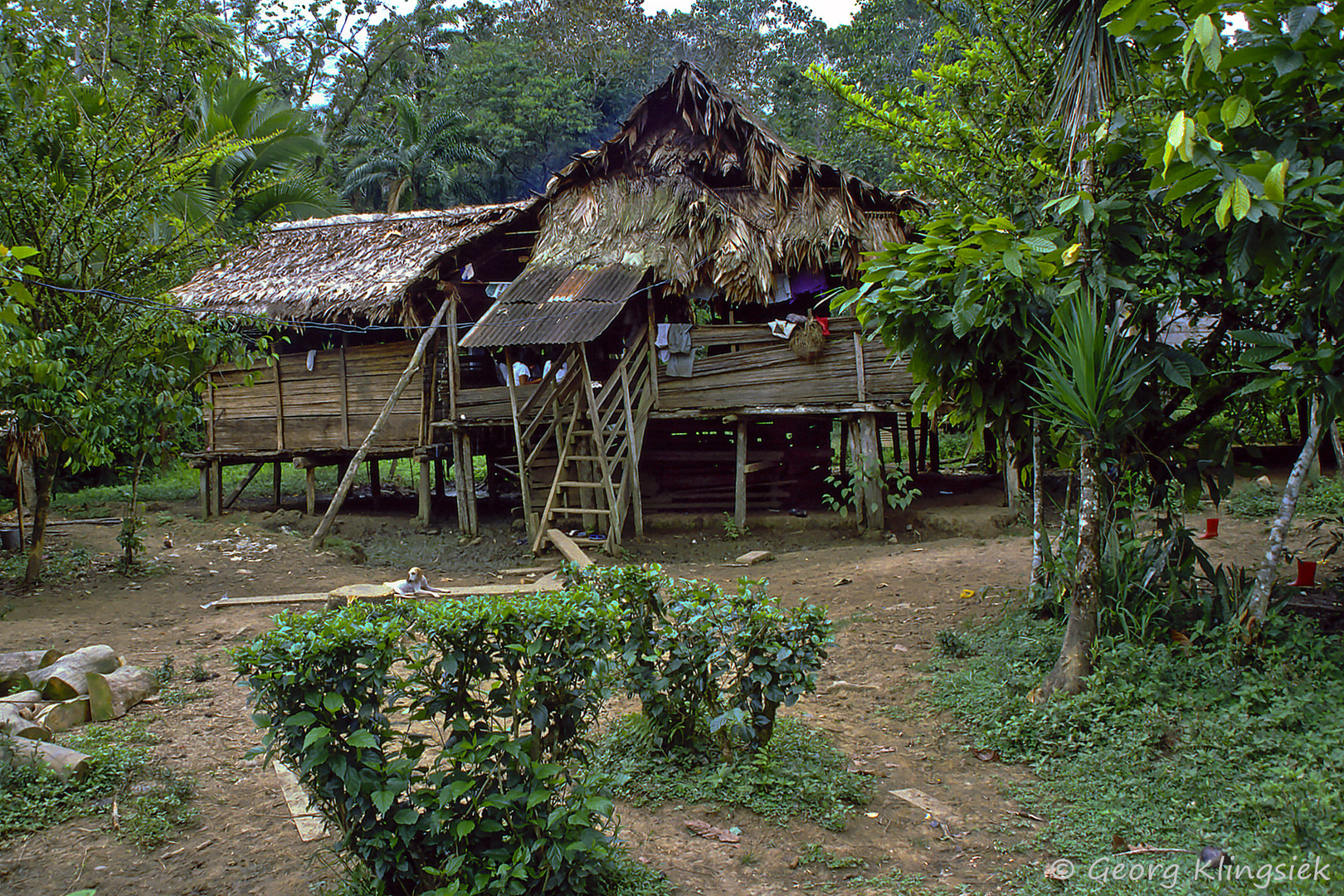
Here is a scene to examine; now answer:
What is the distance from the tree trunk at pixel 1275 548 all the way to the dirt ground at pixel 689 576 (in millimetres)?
1606

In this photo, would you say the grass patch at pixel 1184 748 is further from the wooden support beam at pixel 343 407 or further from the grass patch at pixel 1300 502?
the wooden support beam at pixel 343 407

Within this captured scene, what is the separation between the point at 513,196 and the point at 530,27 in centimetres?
542

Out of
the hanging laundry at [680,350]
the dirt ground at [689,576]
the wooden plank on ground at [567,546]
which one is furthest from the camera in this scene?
the hanging laundry at [680,350]

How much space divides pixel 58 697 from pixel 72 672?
0.22 meters

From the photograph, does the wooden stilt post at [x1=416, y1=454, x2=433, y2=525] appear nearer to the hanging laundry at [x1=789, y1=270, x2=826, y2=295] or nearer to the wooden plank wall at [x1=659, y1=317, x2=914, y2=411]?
the wooden plank wall at [x1=659, y1=317, x2=914, y2=411]

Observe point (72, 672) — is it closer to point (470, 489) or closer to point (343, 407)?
point (470, 489)

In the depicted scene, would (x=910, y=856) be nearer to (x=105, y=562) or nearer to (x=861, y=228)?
(x=861, y=228)

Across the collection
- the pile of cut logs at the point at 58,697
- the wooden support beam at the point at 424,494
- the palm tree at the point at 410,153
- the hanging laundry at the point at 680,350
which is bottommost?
the pile of cut logs at the point at 58,697

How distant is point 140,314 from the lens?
854 centimetres

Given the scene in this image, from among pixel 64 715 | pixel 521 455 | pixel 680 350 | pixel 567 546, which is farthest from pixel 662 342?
pixel 64 715

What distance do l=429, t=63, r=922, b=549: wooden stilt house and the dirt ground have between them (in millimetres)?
1148

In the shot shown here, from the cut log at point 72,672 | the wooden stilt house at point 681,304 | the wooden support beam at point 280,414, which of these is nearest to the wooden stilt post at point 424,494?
the wooden stilt house at point 681,304

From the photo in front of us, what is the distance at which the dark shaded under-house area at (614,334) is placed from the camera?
1141 centimetres

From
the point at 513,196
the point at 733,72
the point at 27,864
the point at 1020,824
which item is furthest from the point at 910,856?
the point at 733,72
